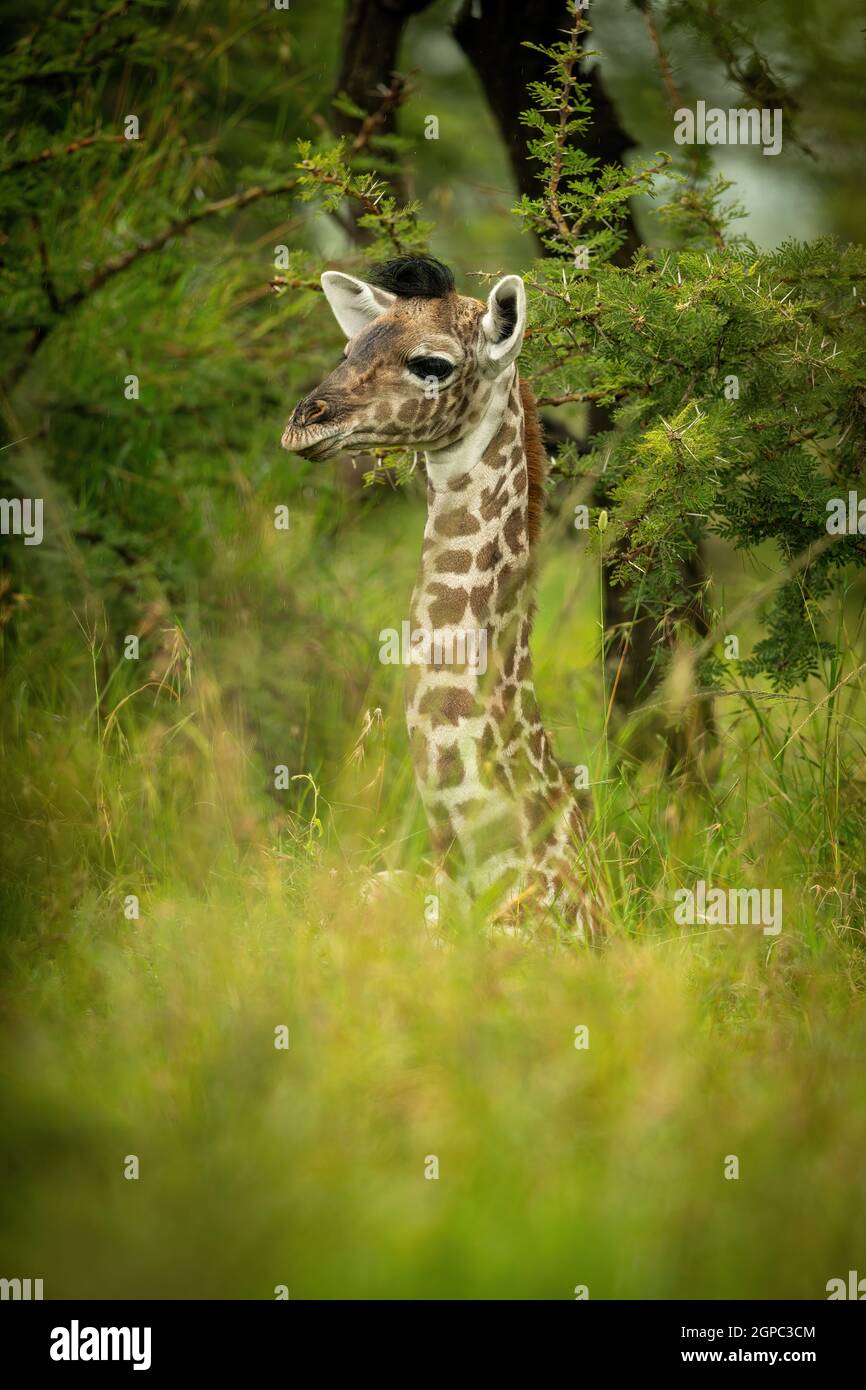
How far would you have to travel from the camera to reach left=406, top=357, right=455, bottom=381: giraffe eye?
16.8ft

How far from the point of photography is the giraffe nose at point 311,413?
4.97 metres

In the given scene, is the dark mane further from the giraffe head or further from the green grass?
the green grass

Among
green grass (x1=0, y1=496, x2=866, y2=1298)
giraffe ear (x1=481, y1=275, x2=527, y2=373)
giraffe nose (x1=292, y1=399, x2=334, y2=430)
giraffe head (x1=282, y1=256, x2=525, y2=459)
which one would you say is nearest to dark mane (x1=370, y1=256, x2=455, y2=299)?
giraffe head (x1=282, y1=256, x2=525, y2=459)

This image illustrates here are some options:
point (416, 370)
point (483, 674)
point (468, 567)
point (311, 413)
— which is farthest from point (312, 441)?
point (483, 674)

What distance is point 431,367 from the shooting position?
513 cm

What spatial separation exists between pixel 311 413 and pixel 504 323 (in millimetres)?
790

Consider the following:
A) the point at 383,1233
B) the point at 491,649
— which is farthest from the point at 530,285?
the point at 383,1233

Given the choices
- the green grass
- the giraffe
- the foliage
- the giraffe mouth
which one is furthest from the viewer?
the giraffe

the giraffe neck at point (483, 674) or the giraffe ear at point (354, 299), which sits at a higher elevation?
the giraffe ear at point (354, 299)

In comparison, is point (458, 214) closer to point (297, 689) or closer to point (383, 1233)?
point (297, 689)

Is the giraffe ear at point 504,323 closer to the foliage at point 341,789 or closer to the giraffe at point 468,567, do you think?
the giraffe at point 468,567

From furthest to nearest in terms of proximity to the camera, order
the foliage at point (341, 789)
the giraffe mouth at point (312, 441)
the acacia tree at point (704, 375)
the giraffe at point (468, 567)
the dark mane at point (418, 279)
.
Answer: the acacia tree at point (704, 375), the dark mane at point (418, 279), the giraffe at point (468, 567), the giraffe mouth at point (312, 441), the foliage at point (341, 789)

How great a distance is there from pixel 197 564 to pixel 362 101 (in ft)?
9.21

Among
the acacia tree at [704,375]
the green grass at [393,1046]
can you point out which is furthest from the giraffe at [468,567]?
the acacia tree at [704,375]
